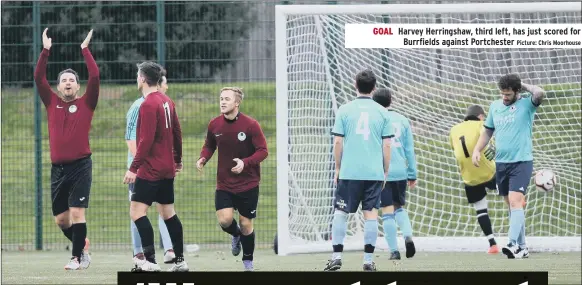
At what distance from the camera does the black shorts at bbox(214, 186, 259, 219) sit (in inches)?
422

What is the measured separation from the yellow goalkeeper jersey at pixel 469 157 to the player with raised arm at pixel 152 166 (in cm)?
406

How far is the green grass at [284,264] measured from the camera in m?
10.2

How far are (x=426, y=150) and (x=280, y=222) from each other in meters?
2.82

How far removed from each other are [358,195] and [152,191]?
175 centimetres

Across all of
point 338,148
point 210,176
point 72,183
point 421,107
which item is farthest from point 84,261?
point 210,176

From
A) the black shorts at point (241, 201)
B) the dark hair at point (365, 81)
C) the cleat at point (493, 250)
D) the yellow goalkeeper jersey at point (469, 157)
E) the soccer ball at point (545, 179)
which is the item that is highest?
the dark hair at point (365, 81)

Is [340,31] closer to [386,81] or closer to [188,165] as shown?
[386,81]

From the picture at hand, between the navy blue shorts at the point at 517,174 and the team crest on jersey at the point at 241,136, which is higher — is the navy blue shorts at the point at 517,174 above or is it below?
below

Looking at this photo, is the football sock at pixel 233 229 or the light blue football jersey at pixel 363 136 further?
the football sock at pixel 233 229

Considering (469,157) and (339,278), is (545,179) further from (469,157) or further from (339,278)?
(339,278)

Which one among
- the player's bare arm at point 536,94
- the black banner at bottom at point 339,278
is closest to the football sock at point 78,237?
the black banner at bottom at point 339,278

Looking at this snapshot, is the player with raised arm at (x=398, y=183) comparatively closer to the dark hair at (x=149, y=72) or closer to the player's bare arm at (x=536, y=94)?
the player's bare arm at (x=536, y=94)

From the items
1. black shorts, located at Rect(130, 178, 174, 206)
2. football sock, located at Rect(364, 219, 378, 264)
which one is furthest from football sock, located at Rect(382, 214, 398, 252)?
black shorts, located at Rect(130, 178, 174, 206)

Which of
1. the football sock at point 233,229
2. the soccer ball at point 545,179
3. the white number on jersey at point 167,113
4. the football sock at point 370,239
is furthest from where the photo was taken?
the soccer ball at point 545,179
